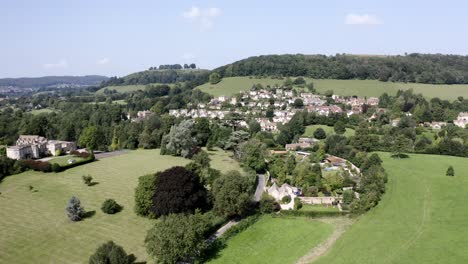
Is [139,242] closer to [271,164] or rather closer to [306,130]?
[271,164]

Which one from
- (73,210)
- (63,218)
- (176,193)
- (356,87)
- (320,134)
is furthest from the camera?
(356,87)

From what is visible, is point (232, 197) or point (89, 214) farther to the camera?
point (89, 214)

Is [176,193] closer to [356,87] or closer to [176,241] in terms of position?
[176,241]

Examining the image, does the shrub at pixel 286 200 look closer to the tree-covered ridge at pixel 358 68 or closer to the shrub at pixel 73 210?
the shrub at pixel 73 210

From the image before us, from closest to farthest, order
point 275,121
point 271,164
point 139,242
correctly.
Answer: point 139,242
point 271,164
point 275,121

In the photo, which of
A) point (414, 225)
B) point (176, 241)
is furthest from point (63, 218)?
point (414, 225)

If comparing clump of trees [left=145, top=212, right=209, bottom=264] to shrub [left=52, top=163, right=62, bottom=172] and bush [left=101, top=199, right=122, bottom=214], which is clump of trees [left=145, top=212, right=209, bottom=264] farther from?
shrub [left=52, top=163, right=62, bottom=172]

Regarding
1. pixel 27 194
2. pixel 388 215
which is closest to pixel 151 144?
pixel 27 194
